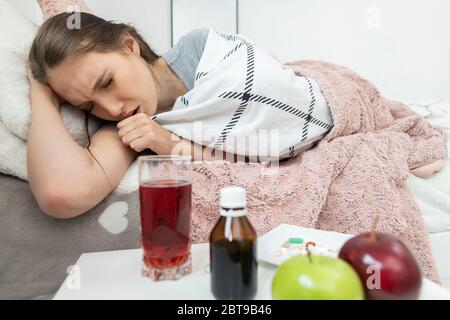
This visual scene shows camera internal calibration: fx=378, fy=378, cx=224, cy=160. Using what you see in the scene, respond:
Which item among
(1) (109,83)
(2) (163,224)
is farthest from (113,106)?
(2) (163,224)

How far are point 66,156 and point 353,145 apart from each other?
1.87ft

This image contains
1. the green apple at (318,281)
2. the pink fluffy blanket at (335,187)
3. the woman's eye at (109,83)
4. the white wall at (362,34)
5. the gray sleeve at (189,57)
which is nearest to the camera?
the green apple at (318,281)

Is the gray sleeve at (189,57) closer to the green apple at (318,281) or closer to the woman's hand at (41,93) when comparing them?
the woman's hand at (41,93)

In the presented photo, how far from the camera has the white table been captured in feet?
1.37

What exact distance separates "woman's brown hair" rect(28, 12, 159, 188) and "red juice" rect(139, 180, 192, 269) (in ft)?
0.96

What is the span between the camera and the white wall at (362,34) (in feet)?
5.57

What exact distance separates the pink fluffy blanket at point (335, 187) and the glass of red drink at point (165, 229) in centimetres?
21

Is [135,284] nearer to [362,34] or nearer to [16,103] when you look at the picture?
[16,103]

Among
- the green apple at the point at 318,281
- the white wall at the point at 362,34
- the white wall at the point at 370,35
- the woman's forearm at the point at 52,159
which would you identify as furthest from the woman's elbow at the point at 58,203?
the white wall at the point at 370,35

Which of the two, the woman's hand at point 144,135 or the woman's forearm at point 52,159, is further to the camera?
the woman's hand at point 144,135

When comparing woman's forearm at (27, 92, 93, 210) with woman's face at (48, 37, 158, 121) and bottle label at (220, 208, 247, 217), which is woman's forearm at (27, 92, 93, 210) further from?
bottle label at (220, 208, 247, 217)

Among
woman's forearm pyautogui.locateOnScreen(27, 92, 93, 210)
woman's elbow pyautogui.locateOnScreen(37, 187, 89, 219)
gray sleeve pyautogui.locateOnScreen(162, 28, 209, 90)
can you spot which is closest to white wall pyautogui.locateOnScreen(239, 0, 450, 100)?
gray sleeve pyautogui.locateOnScreen(162, 28, 209, 90)
